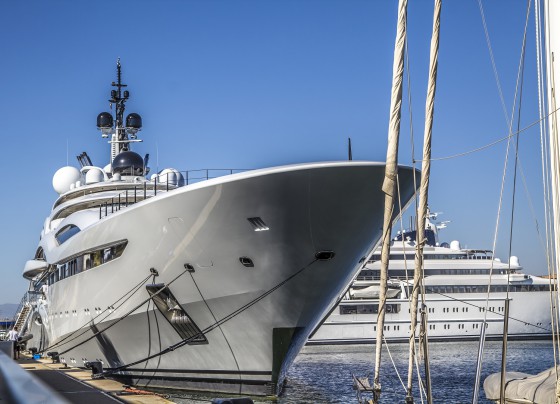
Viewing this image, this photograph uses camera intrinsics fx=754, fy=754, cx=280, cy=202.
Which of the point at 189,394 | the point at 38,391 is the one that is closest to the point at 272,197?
the point at 189,394

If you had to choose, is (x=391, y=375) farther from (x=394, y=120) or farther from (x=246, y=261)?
(x=394, y=120)

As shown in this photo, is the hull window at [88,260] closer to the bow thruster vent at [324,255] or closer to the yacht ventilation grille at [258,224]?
the yacht ventilation grille at [258,224]

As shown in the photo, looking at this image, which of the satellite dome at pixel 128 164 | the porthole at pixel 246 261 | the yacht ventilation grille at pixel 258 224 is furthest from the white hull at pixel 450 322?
the yacht ventilation grille at pixel 258 224

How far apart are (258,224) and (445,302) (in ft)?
163

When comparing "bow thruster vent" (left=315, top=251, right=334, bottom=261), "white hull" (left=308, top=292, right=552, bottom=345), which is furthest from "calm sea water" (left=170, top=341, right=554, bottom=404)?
"white hull" (left=308, top=292, right=552, bottom=345)

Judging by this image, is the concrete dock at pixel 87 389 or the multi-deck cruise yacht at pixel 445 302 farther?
the multi-deck cruise yacht at pixel 445 302

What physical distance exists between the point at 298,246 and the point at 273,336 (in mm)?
2359

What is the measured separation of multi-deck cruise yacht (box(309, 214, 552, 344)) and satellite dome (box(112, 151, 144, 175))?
35052 millimetres

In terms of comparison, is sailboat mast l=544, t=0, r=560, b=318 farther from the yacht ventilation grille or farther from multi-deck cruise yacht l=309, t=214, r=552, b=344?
multi-deck cruise yacht l=309, t=214, r=552, b=344

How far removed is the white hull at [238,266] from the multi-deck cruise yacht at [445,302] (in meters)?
41.0

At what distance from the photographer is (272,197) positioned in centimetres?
1575

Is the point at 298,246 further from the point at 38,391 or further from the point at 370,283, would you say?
the point at 370,283

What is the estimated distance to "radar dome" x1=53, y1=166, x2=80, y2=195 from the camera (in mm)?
30719

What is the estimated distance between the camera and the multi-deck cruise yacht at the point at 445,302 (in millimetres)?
60000
